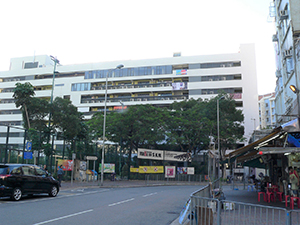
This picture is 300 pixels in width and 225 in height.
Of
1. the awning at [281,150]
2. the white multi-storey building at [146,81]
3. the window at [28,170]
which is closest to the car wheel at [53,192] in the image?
the window at [28,170]

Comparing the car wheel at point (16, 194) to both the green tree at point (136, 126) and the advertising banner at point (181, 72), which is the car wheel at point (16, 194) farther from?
the advertising banner at point (181, 72)

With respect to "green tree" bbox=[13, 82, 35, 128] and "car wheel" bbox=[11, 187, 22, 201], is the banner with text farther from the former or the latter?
"car wheel" bbox=[11, 187, 22, 201]

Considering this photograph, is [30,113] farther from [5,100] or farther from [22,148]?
[5,100]

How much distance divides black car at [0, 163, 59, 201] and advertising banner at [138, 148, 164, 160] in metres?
20.7

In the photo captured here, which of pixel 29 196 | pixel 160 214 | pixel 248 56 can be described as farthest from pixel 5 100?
pixel 160 214

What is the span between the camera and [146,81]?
7162 centimetres

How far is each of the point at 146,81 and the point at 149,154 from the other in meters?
35.6

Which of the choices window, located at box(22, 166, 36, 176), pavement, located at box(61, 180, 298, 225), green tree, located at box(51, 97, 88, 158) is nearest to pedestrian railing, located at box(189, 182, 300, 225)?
pavement, located at box(61, 180, 298, 225)

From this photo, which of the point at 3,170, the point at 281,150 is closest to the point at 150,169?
the point at 3,170

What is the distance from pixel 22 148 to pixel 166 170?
17.6 metres

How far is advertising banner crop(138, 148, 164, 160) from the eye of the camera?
3712cm

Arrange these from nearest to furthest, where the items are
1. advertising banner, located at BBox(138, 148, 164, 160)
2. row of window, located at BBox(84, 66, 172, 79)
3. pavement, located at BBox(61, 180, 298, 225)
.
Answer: pavement, located at BBox(61, 180, 298, 225)
advertising banner, located at BBox(138, 148, 164, 160)
row of window, located at BBox(84, 66, 172, 79)

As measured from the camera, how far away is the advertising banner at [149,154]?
1462 inches

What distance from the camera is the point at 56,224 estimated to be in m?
8.63
